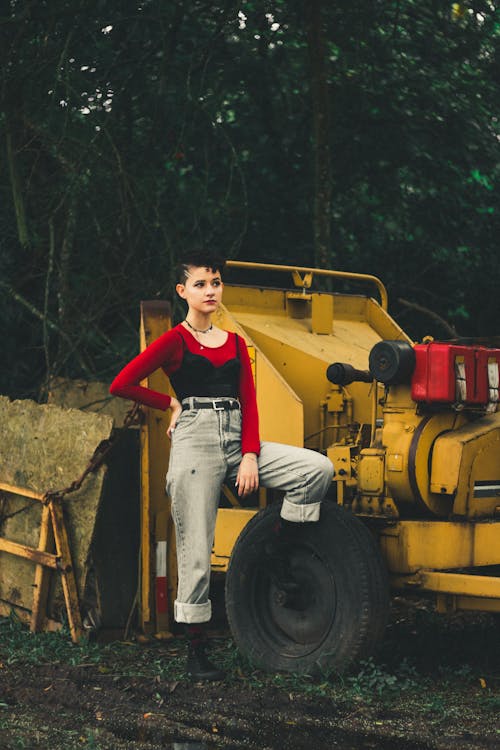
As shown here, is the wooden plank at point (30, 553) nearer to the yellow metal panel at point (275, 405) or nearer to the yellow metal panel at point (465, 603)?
the yellow metal panel at point (275, 405)

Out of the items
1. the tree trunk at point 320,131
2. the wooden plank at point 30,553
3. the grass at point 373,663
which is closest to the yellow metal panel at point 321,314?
the grass at point 373,663

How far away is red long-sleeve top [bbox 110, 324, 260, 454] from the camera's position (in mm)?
5758

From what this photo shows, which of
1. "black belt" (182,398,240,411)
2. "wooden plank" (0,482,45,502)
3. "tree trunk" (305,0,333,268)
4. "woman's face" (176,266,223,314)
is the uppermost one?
"tree trunk" (305,0,333,268)

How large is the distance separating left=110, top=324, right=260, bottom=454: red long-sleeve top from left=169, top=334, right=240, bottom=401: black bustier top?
0.02 m

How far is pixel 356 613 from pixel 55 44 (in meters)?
5.11

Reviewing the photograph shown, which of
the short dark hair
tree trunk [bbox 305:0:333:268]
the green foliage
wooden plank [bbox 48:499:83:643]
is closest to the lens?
the short dark hair

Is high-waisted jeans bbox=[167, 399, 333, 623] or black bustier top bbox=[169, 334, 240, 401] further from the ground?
black bustier top bbox=[169, 334, 240, 401]

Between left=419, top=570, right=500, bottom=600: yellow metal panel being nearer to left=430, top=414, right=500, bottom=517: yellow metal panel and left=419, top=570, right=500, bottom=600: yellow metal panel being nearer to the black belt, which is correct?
left=430, top=414, right=500, bottom=517: yellow metal panel

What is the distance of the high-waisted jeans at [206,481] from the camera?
5.75 meters

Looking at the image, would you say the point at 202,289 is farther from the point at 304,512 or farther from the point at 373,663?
the point at 373,663

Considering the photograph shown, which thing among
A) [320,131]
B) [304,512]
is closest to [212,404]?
[304,512]

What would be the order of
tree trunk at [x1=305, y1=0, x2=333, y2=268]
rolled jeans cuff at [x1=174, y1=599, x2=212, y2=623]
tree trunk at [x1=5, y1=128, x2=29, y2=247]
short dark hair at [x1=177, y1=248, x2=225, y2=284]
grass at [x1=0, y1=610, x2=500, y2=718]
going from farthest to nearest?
1. tree trunk at [x1=305, y1=0, x2=333, y2=268]
2. tree trunk at [x1=5, y1=128, x2=29, y2=247]
3. short dark hair at [x1=177, y1=248, x2=225, y2=284]
4. rolled jeans cuff at [x1=174, y1=599, x2=212, y2=623]
5. grass at [x1=0, y1=610, x2=500, y2=718]

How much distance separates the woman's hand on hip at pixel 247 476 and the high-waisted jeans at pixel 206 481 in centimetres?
10

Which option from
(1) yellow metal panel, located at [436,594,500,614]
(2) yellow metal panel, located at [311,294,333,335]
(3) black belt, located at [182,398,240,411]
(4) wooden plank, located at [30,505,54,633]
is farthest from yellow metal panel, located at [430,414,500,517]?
(4) wooden plank, located at [30,505,54,633]
